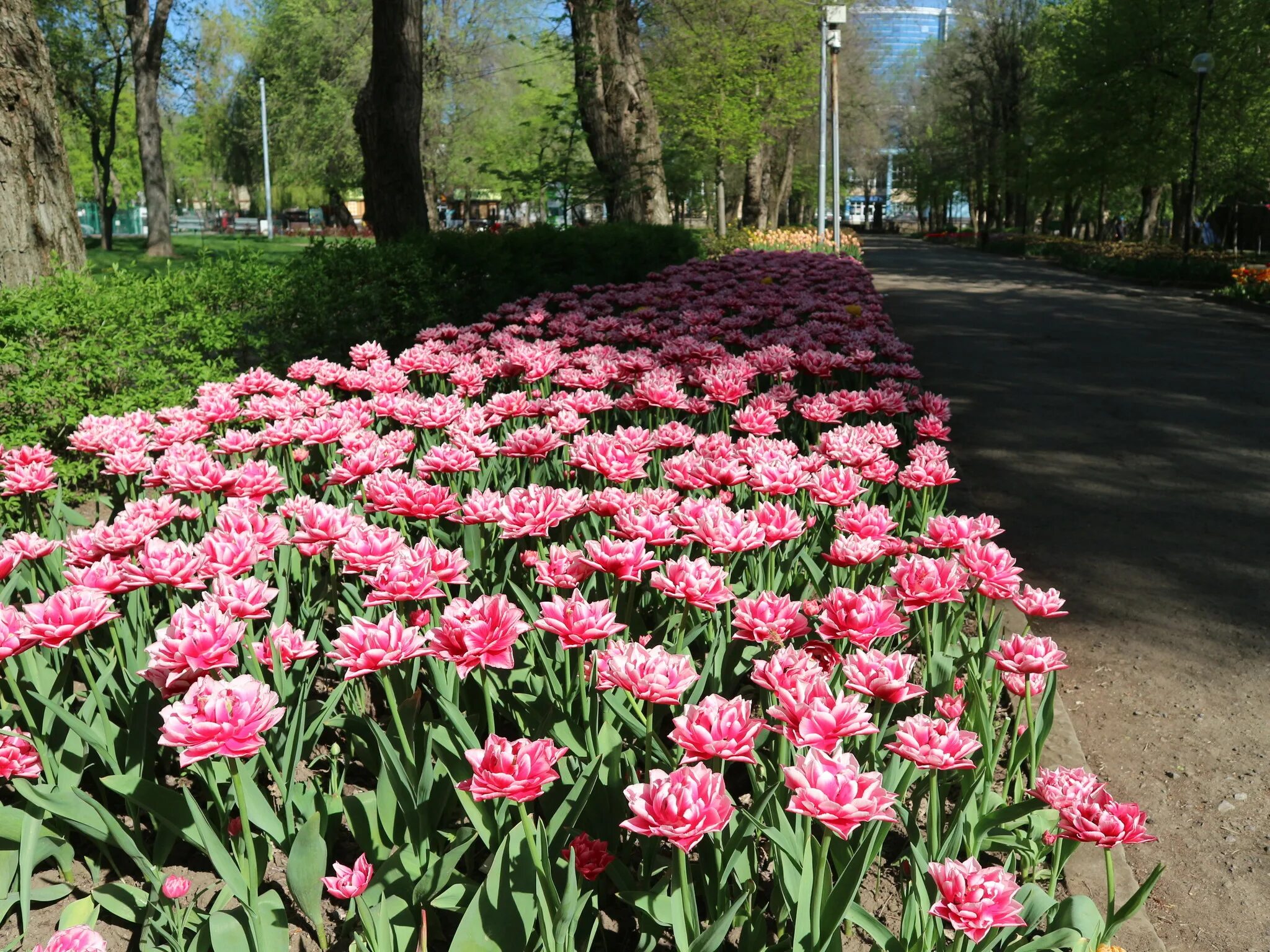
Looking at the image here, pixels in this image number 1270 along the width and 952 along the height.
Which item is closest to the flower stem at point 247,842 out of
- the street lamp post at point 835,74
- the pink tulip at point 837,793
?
the pink tulip at point 837,793

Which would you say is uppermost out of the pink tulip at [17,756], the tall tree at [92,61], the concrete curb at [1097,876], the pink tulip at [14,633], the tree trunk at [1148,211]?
the tall tree at [92,61]

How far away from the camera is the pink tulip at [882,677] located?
6.22 feet

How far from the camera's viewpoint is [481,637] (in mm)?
1917

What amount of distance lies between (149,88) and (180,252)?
11271mm

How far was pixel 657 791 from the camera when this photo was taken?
1.55m

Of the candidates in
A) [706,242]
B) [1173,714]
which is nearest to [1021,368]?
[1173,714]

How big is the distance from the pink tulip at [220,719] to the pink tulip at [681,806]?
64cm

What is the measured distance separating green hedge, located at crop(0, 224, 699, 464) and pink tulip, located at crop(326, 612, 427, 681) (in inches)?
138

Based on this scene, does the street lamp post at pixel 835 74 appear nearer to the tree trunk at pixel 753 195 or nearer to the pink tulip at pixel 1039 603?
the tree trunk at pixel 753 195

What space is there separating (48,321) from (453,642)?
4.09 meters

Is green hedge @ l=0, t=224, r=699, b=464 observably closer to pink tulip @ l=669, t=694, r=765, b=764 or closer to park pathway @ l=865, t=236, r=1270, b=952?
pink tulip @ l=669, t=694, r=765, b=764

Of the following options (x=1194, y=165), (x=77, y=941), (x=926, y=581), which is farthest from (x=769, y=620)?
(x=1194, y=165)

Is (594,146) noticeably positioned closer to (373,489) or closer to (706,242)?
(706,242)

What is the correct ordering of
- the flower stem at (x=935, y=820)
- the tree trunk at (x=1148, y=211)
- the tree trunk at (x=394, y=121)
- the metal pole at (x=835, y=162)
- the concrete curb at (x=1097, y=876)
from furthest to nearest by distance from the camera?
the tree trunk at (x=1148, y=211) < the metal pole at (x=835, y=162) < the tree trunk at (x=394, y=121) < the concrete curb at (x=1097, y=876) < the flower stem at (x=935, y=820)
